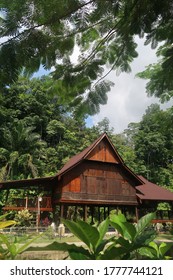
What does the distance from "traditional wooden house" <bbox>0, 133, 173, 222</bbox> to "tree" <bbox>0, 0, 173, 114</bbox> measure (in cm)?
1607

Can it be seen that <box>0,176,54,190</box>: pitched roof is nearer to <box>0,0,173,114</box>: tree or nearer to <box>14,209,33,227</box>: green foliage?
<box>14,209,33,227</box>: green foliage

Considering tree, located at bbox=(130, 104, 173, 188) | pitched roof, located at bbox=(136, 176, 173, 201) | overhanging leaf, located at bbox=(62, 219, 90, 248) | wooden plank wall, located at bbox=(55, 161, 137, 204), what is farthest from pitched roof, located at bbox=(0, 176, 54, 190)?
tree, located at bbox=(130, 104, 173, 188)

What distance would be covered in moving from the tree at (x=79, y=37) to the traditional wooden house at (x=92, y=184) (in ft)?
52.7

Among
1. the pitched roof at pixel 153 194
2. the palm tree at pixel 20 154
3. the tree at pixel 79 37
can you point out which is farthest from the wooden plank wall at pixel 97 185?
the tree at pixel 79 37

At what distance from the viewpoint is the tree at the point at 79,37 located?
2.91 m

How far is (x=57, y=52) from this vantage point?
360 centimetres

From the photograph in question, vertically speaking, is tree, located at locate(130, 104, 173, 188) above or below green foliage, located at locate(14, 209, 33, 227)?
above

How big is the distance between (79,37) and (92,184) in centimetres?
1822

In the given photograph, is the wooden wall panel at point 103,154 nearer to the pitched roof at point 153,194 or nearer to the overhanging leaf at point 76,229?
the pitched roof at point 153,194

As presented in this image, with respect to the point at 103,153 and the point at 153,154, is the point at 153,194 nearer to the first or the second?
the point at 103,153

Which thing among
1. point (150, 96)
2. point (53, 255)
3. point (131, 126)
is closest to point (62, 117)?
point (131, 126)

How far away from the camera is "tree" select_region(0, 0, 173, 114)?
291cm

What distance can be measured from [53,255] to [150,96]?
3.64 meters

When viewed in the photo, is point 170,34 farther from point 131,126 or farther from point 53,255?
point 131,126
